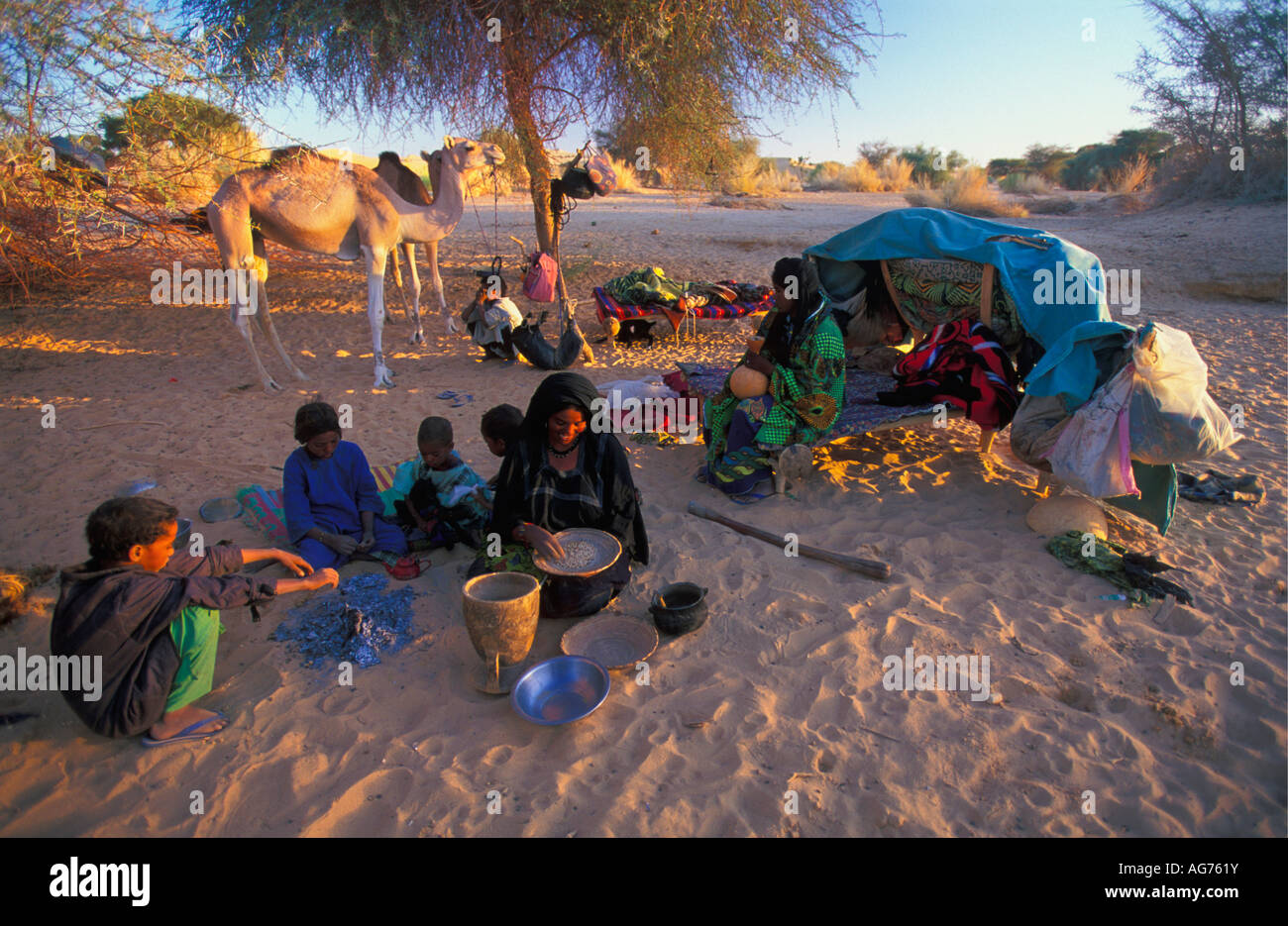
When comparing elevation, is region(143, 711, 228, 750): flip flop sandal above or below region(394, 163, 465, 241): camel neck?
below

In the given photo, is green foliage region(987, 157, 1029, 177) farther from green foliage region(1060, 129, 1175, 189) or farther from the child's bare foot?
the child's bare foot

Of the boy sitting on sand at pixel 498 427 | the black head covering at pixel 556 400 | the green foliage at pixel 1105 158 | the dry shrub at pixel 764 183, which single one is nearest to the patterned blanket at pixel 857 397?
the black head covering at pixel 556 400

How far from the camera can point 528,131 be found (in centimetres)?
869

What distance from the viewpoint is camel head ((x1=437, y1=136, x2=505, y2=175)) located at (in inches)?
297

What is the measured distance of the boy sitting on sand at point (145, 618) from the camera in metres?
2.40

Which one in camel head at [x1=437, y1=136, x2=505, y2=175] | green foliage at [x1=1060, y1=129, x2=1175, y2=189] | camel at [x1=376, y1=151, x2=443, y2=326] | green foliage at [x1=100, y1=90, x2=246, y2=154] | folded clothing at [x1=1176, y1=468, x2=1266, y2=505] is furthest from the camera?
green foliage at [x1=1060, y1=129, x2=1175, y2=189]

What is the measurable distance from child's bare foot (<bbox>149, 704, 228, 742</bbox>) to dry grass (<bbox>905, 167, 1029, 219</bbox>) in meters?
17.0

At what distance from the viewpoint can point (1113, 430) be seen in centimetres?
360

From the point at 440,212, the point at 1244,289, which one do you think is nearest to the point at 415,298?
the point at 440,212

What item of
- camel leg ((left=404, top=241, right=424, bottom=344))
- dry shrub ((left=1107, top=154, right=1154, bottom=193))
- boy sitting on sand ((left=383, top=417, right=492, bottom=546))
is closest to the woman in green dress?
boy sitting on sand ((left=383, top=417, right=492, bottom=546))

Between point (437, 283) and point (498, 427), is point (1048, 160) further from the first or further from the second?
point (498, 427)
